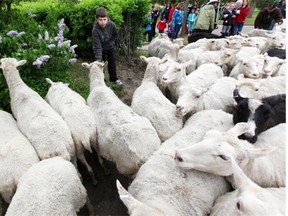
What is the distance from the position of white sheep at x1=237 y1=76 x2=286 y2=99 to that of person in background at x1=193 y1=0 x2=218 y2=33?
20.1 ft

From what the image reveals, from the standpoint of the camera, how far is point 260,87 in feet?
17.2

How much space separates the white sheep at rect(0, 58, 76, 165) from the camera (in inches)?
153

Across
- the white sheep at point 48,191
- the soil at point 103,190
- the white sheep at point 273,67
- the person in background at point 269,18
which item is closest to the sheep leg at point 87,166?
the soil at point 103,190

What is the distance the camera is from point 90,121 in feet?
14.5

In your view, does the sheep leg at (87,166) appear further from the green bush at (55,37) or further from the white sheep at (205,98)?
the green bush at (55,37)

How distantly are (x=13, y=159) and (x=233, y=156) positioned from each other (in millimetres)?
2586

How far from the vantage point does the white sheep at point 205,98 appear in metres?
4.80

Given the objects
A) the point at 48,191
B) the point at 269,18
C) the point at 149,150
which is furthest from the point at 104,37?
the point at 269,18

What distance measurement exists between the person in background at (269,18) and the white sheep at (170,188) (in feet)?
34.4

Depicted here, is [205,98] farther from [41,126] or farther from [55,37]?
[55,37]

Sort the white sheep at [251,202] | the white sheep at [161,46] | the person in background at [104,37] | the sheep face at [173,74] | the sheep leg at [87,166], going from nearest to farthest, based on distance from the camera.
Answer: the white sheep at [251,202], the sheep leg at [87,166], the sheep face at [173,74], the person in background at [104,37], the white sheep at [161,46]

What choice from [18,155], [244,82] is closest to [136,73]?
[244,82]

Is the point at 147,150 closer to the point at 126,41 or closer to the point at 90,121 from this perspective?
the point at 90,121

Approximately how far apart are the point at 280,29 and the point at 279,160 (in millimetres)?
8785
